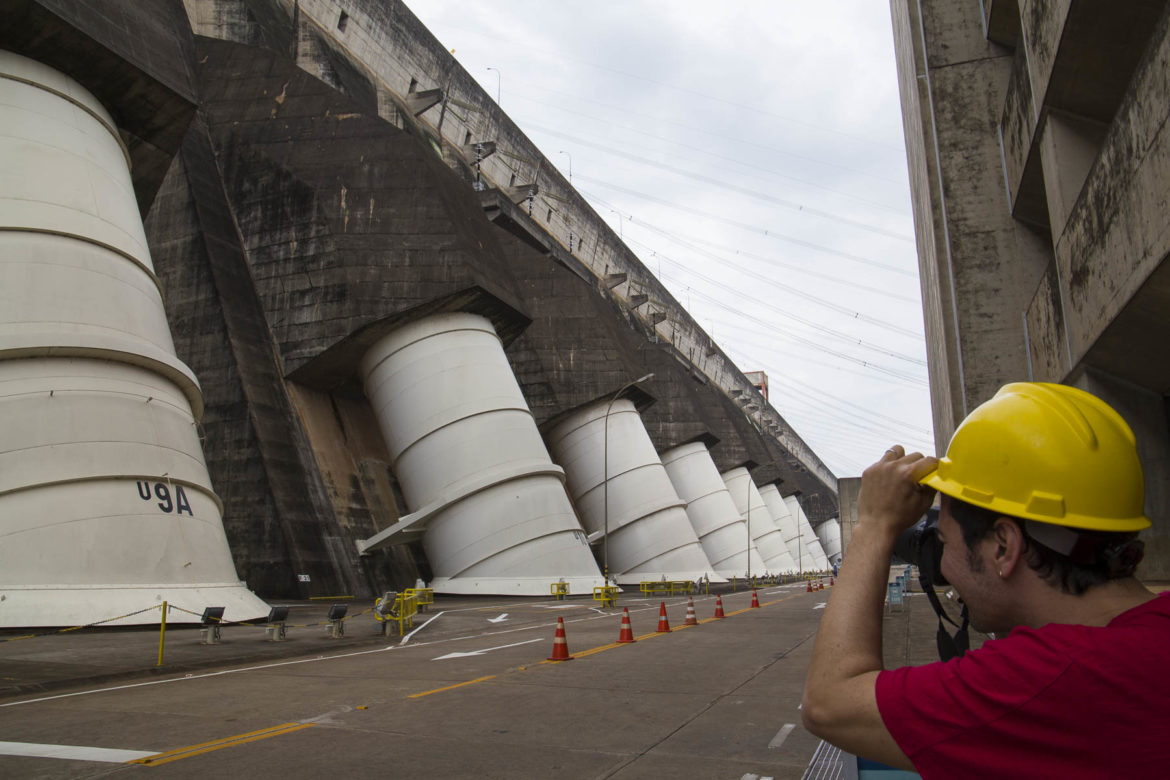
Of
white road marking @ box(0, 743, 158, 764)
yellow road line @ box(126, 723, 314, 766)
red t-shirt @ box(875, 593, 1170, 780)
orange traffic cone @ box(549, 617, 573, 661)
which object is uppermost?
red t-shirt @ box(875, 593, 1170, 780)

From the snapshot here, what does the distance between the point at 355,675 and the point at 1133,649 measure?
33.8ft

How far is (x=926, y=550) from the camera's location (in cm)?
185

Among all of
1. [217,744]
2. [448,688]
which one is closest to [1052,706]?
[217,744]

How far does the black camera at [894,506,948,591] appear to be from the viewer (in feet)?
6.02

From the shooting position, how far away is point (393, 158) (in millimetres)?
31047

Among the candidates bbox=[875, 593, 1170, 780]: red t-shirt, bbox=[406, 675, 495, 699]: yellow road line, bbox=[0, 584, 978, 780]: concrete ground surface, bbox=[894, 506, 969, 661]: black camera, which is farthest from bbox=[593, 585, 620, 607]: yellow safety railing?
bbox=[875, 593, 1170, 780]: red t-shirt

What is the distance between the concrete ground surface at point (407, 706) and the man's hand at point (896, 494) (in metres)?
4.29

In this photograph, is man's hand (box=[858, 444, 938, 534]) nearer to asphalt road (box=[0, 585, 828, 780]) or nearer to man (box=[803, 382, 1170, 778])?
man (box=[803, 382, 1170, 778])

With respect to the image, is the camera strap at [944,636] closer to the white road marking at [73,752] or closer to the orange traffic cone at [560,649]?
the white road marking at [73,752]

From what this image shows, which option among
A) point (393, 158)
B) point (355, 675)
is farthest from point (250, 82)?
point (355, 675)

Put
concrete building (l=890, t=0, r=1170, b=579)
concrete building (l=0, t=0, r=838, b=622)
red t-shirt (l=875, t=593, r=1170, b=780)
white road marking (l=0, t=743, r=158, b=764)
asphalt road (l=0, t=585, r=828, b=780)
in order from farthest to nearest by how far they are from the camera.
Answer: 1. concrete building (l=0, t=0, r=838, b=622)
2. concrete building (l=890, t=0, r=1170, b=579)
3. white road marking (l=0, t=743, r=158, b=764)
4. asphalt road (l=0, t=585, r=828, b=780)
5. red t-shirt (l=875, t=593, r=1170, b=780)

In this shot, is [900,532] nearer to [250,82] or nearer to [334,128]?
[334,128]

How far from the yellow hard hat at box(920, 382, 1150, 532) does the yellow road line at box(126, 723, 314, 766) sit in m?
5.93

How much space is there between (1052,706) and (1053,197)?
1210 cm
